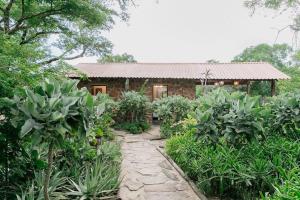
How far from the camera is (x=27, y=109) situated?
137 inches

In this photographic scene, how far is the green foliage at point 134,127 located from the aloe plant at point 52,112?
1011 cm

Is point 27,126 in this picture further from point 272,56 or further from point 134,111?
point 272,56

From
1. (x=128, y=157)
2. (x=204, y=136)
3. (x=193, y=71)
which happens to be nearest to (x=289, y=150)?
(x=204, y=136)

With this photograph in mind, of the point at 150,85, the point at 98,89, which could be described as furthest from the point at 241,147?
the point at 98,89

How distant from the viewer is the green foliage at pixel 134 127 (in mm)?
13969

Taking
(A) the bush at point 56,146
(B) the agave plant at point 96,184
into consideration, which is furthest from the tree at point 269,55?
(B) the agave plant at point 96,184

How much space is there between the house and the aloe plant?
12.4m

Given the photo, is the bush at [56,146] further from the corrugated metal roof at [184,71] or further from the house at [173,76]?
the corrugated metal roof at [184,71]

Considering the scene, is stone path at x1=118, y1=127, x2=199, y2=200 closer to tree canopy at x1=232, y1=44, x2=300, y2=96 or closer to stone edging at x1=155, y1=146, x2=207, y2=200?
A: stone edging at x1=155, y1=146, x2=207, y2=200

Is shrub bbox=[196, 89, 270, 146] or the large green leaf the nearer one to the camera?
the large green leaf

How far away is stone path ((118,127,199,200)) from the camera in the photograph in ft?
17.2

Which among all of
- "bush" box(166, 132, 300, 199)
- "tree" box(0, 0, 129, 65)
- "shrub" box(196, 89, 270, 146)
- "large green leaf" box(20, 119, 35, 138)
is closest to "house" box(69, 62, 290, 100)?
"tree" box(0, 0, 129, 65)

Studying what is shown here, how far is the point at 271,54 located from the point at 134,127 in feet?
86.6

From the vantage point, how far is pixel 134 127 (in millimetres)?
14039
